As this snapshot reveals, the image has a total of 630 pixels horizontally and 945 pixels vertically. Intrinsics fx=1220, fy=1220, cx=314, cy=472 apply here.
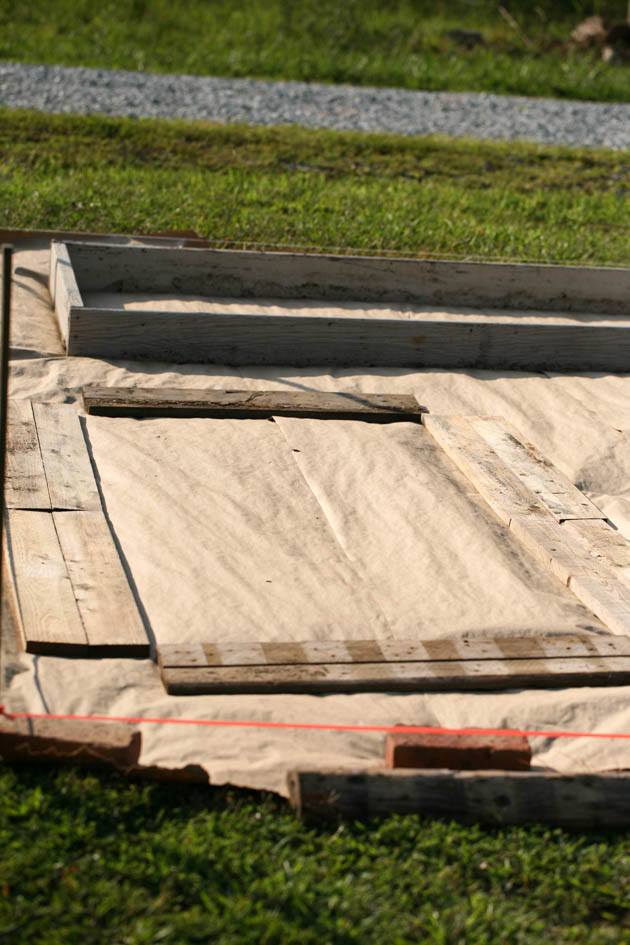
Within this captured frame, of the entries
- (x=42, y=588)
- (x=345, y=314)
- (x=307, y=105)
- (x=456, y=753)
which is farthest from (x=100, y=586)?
(x=307, y=105)

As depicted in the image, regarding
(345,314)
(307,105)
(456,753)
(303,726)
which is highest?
(456,753)

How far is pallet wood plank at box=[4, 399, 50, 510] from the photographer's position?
480cm

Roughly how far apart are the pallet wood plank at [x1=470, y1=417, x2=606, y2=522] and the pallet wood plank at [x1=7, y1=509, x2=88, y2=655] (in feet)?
7.15

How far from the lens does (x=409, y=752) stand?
134 inches

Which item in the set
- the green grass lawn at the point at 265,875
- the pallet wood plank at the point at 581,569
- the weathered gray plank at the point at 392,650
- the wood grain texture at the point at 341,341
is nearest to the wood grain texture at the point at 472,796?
the green grass lawn at the point at 265,875

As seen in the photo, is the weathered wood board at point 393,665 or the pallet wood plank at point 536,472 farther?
the pallet wood plank at point 536,472

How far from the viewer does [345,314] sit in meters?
7.40

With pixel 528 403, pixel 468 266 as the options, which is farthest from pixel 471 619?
pixel 468 266

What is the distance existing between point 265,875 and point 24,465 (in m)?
2.51

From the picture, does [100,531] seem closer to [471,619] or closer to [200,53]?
[471,619]

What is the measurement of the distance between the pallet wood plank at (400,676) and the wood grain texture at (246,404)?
7.17 ft

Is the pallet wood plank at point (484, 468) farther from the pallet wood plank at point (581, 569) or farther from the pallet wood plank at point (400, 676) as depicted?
the pallet wood plank at point (400, 676)

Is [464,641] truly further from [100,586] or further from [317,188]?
[317,188]

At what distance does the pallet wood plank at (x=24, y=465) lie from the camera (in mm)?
4801
